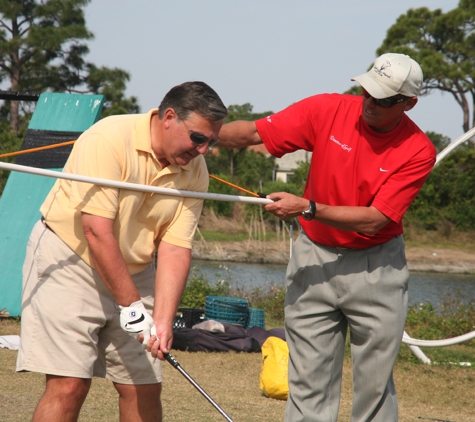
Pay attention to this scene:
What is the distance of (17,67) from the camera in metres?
30.0

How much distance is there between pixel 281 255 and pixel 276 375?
14.6 m

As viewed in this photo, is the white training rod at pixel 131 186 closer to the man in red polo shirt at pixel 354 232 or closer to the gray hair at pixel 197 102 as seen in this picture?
the man in red polo shirt at pixel 354 232

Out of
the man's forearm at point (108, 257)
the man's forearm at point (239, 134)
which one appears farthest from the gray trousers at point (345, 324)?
the man's forearm at point (108, 257)

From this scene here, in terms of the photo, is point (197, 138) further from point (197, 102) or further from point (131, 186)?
point (131, 186)

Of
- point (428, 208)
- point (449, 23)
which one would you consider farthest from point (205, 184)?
point (449, 23)

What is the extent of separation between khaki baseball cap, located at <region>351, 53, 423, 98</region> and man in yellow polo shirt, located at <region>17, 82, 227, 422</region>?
0.82 m

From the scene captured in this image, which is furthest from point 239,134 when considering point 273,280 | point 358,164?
point 273,280

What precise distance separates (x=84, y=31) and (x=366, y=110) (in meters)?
29.2

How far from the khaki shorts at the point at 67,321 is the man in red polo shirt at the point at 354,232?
934 mm

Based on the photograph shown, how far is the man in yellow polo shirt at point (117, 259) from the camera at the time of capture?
10.3ft

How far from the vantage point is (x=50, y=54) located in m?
30.9

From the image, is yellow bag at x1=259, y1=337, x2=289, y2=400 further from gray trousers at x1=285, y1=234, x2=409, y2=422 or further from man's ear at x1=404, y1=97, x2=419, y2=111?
man's ear at x1=404, y1=97, x2=419, y2=111

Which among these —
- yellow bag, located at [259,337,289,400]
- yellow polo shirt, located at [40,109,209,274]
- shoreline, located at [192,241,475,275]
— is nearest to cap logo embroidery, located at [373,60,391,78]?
yellow polo shirt, located at [40,109,209,274]

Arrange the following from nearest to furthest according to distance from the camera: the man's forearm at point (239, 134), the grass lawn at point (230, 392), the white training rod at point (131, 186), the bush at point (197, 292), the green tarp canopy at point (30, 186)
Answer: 1. the white training rod at point (131, 186)
2. the man's forearm at point (239, 134)
3. the grass lawn at point (230, 392)
4. the green tarp canopy at point (30, 186)
5. the bush at point (197, 292)
